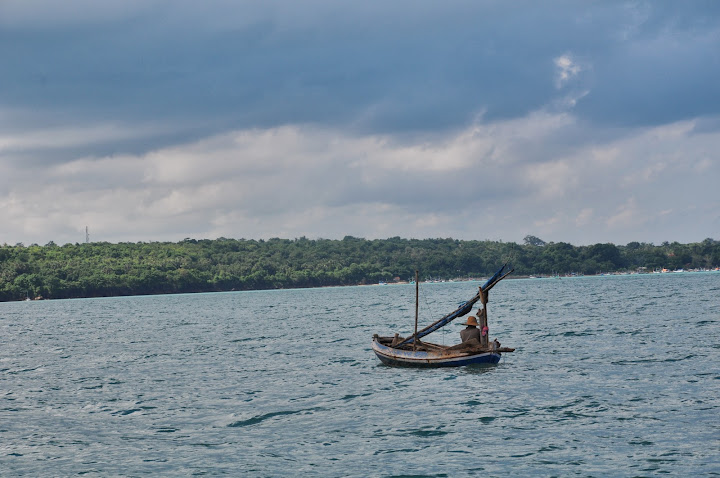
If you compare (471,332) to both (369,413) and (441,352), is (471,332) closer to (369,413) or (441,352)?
(441,352)

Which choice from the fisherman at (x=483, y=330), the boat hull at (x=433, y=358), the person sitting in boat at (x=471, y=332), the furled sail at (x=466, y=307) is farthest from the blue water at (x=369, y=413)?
the furled sail at (x=466, y=307)

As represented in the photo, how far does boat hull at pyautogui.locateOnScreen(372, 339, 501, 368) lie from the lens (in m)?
36.6

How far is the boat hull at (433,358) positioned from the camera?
36594mm

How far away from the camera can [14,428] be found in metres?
26.8

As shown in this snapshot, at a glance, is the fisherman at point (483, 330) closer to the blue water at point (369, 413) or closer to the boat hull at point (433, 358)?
the boat hull at point (433, 358)

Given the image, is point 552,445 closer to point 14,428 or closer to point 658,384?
point 658,384

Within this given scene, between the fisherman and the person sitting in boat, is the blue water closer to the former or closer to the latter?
the fisherman

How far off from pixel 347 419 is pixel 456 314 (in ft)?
53.7

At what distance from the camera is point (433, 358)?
37500 mm

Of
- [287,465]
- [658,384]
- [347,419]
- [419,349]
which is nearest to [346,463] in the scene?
[287,465]

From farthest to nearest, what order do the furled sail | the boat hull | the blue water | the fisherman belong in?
the furled sail, the fisherman, the boat hull, the blue water

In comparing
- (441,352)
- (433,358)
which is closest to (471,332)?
(441,352)

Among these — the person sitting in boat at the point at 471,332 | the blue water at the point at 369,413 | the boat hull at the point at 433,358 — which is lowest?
the blue water at the point at 369,413

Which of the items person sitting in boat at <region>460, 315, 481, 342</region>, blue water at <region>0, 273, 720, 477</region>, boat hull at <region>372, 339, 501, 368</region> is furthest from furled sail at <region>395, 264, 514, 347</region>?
blue water at <region>0, 273, 720, 477</region>
